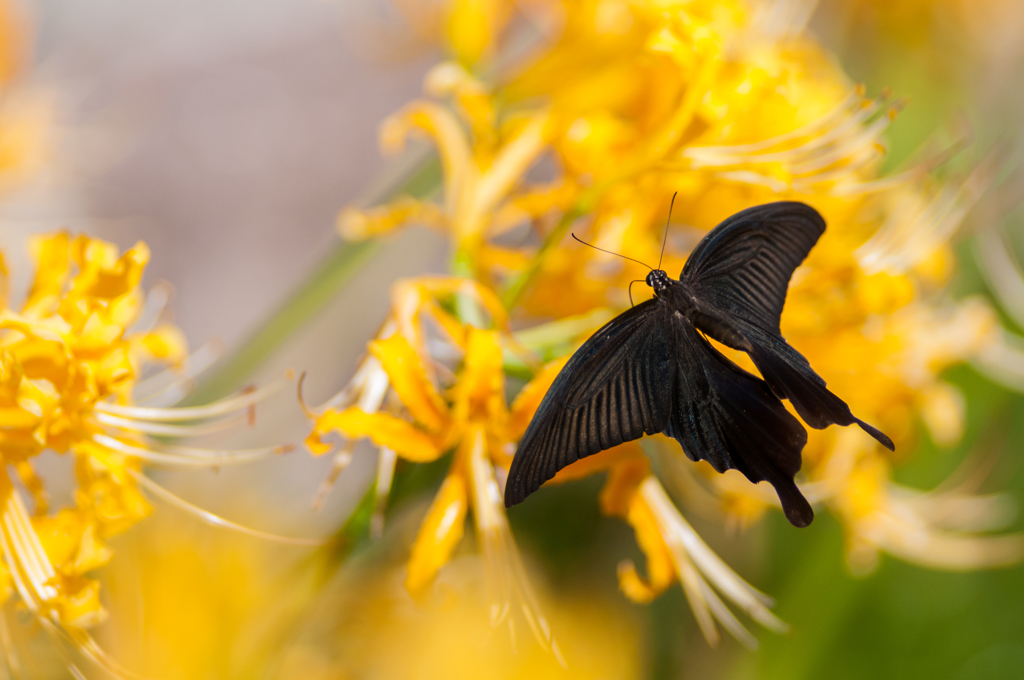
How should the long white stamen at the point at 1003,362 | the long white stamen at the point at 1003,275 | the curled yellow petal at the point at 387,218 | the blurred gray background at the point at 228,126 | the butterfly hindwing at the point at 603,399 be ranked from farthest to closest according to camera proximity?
the blurred gray background at the point at 228,126 → the long white stamen at the point at 1003,275 → the long white stamen at the point at 1003,362 → the curled yellow petal at the point at 387,218 → the butterfly hindwing at the point at 603,399

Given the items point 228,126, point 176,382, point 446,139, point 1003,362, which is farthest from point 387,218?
point 228,126

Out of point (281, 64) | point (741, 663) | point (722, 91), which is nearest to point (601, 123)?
point (722, 91)

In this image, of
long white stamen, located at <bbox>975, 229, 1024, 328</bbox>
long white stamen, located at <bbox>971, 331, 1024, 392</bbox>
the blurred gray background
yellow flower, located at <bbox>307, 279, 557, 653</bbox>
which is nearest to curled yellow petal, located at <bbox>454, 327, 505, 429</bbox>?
yellow flower, located at <bbox>307, 279, 557, 653</bbox>

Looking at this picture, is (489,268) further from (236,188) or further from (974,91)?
(236,188)

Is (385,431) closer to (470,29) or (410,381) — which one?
(410,381)

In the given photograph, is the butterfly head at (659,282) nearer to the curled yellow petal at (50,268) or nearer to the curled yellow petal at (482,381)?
the curled yellow petal at (482,381)

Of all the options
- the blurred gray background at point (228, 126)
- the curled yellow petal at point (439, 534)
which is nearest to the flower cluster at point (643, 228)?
the curled yellow petal at point (439, 534)

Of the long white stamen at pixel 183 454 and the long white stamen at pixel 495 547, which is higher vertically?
the long white stamen at pixel 183 454
